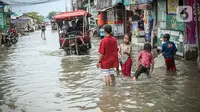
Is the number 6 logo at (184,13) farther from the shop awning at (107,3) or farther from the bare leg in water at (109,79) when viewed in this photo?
the shop awning at (107,3)

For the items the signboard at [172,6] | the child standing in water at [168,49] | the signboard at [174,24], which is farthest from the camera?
the signboard at [172,6]

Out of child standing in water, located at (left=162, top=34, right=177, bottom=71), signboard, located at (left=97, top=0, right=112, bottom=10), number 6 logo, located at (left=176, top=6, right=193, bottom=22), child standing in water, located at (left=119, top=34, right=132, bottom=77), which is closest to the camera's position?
child standing in water, located at (left=119, top=34, right=132, bottom=77)

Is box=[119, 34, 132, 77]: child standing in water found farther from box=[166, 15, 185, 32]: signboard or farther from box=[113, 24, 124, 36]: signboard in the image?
box=[113, 24, 124, 36]: signboard

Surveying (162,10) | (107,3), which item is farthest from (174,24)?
(107,3)

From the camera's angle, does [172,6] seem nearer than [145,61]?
No

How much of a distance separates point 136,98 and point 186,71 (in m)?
3.96

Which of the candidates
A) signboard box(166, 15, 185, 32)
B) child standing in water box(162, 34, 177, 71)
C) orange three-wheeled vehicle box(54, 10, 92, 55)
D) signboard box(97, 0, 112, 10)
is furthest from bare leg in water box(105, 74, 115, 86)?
signboard box(97, 0, 112, 10)

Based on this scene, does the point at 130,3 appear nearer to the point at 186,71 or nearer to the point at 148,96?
the point at 186,71

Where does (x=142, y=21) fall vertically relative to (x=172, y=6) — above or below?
below

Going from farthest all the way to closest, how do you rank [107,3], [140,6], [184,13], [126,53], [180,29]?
1. [107,3]
2. [140,6]
3. [180,29]
4. [184,13]
5. [126,53]

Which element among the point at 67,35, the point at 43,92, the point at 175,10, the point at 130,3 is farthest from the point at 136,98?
the point at 130,3

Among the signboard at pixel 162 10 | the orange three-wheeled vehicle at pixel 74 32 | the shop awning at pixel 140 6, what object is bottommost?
the orange three-wheeled vehicle at pixel 74 32

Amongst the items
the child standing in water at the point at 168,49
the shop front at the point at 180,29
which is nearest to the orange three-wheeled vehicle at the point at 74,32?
the shop front at the point at 180,29

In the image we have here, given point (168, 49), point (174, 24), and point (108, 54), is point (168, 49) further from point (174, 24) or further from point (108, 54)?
point (174, 24)
